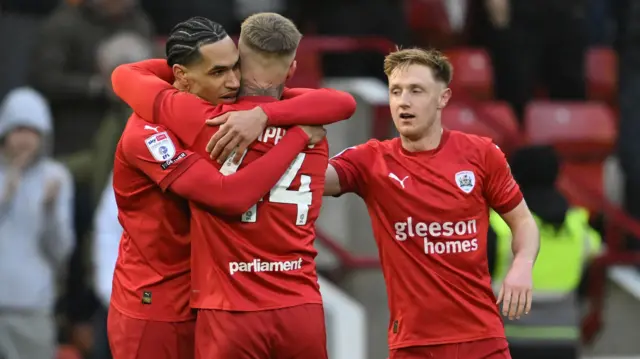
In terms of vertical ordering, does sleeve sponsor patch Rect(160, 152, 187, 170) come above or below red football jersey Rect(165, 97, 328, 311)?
above

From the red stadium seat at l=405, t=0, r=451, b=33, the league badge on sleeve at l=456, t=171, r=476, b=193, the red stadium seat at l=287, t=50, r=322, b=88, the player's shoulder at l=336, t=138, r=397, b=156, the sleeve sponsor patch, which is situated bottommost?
the sleeve sponsor patch

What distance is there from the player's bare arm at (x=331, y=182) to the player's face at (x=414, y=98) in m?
0.32

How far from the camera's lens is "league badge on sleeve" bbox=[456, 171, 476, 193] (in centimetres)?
555

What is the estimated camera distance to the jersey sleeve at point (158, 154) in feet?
16.3

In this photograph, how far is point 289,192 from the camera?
502 cm

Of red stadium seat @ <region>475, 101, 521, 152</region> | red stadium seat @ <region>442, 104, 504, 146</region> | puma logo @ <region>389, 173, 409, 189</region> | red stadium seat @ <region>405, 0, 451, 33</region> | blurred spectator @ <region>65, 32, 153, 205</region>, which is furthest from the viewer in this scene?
red stadium seat @ <region>405, 0, 451, 33</region>

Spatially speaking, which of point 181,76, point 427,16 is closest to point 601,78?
point 427,16

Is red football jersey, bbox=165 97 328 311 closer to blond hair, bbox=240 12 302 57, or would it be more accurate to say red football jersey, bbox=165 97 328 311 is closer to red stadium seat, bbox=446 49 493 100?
blond hair, bbox=240 12 302 57

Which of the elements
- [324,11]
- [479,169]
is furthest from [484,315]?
[324,11]

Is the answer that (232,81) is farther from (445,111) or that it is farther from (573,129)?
(573,129)

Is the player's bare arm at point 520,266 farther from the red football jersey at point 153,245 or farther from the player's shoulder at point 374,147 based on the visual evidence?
the red football jersey at point 153,245

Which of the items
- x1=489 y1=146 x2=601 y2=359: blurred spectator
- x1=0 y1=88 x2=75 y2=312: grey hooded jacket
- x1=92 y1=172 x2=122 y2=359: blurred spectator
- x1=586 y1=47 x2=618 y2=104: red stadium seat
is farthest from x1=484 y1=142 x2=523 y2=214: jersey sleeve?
x1=586 y1=47 x2=618 y2=104: red stadium seat

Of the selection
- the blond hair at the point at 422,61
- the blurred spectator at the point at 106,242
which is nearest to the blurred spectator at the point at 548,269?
the blond hair at the point at 422,61

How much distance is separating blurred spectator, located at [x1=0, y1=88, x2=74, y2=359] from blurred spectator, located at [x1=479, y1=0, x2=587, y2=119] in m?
3.80
